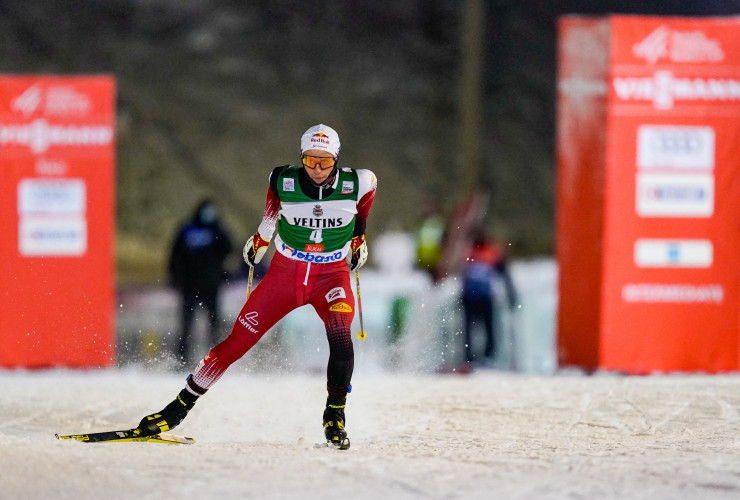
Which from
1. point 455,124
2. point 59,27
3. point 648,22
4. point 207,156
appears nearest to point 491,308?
point 648,22

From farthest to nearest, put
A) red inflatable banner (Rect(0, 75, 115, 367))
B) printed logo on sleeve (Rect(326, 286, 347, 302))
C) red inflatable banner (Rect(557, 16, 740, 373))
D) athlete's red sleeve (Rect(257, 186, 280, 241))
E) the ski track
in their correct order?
1. red inflatable banner (Rect(0, 75, 115, 367))
2. red inflatable banner (Rect(557, 16, 740, 373))
3. athlete's red sleeve (Rect(257, 186, 280, 241))
4. printed logo on sleeve (Rect(326, 286, 347, 302))
5. the ski track

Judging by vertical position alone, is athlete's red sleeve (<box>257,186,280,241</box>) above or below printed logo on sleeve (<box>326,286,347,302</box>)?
above

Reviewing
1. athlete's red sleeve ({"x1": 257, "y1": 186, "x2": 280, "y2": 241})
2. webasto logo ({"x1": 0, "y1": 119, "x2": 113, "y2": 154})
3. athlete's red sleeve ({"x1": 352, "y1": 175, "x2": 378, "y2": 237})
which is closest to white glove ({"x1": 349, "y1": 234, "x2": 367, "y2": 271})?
athlete's red sleeve ({"x1": 352, "y1": 175, "x2": 378, "y2": 237})

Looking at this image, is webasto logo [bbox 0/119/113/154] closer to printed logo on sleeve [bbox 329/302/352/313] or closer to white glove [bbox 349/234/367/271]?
white glove [bbox 349/234/367/271]

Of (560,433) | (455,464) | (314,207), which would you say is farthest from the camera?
(560,433)

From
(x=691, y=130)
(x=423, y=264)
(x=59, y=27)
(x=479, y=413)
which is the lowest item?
(x=479, y=413)

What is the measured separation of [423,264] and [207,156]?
35.3 feet

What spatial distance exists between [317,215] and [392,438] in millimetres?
1607

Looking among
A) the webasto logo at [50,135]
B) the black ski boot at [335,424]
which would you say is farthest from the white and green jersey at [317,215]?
the webasto logo at [50,135]

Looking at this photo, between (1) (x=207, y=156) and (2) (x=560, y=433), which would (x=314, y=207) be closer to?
(2) (x=560, y=433)

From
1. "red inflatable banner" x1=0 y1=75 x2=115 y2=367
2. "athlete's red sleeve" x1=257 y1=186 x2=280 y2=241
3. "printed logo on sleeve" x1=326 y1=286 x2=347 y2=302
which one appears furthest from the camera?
"red inflatable banner" x1=0 y1=75 x2=115 y2=367

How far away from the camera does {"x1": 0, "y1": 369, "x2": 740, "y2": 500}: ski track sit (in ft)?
16.8

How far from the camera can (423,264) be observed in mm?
13227

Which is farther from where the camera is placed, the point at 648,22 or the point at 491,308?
the point at 491,308
